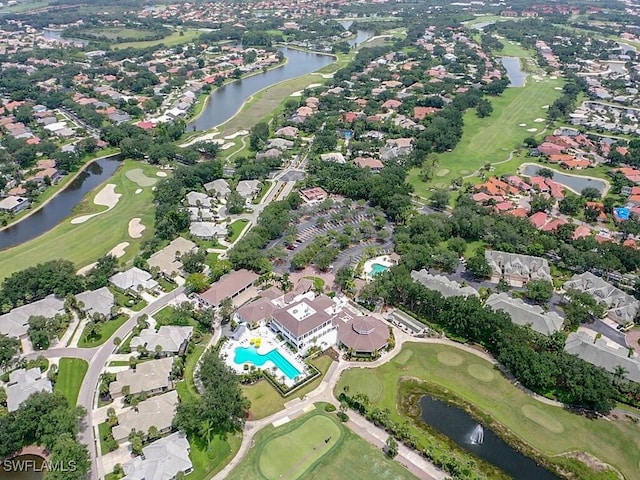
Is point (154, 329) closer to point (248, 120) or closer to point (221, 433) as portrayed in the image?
point (221, 433)

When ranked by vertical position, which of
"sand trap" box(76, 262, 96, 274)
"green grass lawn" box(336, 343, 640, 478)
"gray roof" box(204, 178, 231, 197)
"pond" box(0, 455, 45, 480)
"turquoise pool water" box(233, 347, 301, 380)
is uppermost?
"gray roof" box(204, 178, 231, 197)

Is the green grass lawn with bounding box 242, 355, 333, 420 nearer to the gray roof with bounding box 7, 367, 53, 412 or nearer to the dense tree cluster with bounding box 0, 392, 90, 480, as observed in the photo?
the dense tree cluster with bounding box 0, 392, 90, 480

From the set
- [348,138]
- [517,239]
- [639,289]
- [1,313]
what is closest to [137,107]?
[348,138]

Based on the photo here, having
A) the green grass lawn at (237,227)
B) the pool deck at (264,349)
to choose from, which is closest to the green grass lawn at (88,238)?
the green grass lawn at (237,227)

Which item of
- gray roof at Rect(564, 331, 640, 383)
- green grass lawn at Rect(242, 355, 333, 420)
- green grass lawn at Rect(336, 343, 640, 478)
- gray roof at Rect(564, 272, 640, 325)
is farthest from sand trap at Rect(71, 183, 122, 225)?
gray roof at Rect(564, 272, 640, 325)

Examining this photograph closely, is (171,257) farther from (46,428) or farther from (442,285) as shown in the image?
(442,285)

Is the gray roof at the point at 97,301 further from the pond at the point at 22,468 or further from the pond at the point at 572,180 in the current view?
the pond at the point at 572,180
